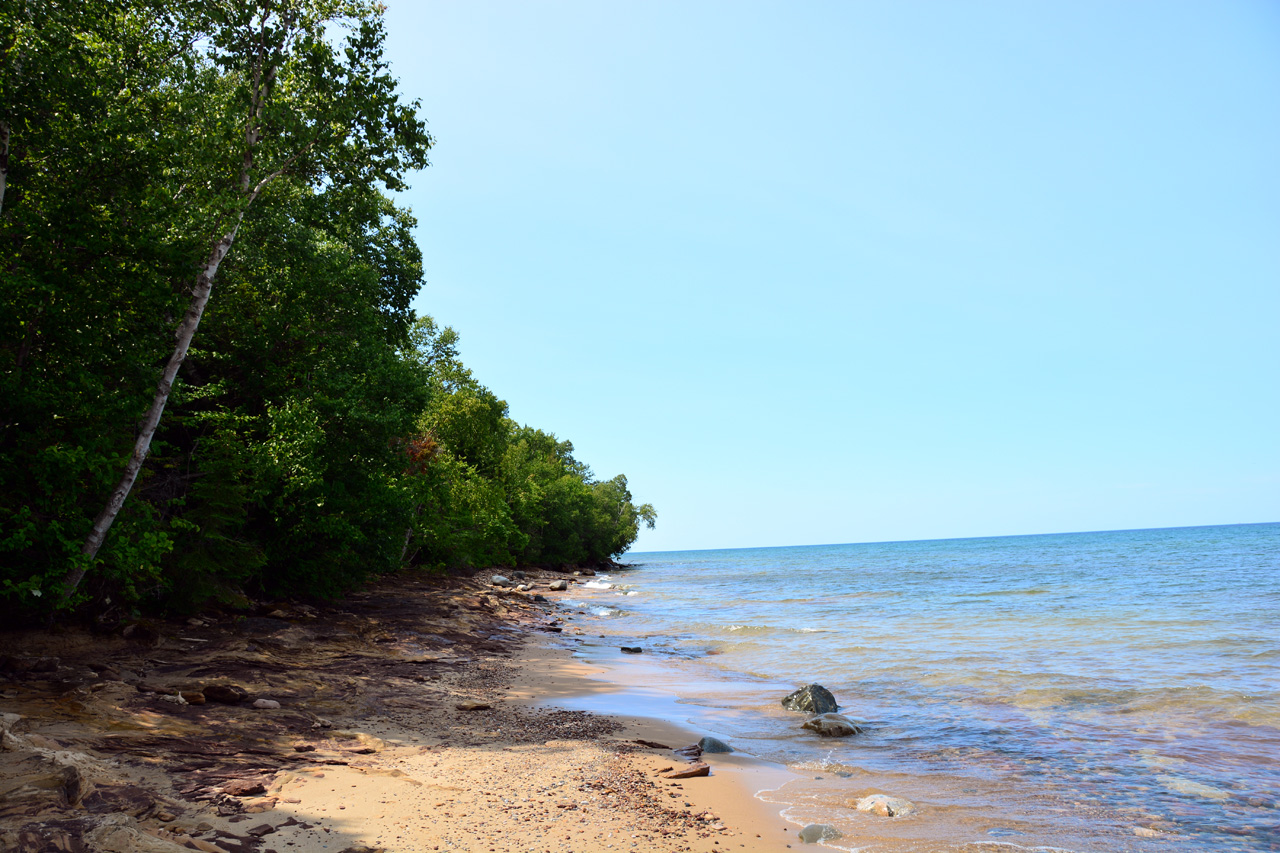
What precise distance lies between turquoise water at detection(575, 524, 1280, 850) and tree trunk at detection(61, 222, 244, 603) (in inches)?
362

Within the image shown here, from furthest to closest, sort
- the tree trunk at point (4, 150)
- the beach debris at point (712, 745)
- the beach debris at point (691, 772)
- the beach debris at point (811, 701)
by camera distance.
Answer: the beach debris at point (811, 701) < the tree trunk at point (4, 150) < the beach debris at point (712, 745) < the beach debris at point (691, 772)

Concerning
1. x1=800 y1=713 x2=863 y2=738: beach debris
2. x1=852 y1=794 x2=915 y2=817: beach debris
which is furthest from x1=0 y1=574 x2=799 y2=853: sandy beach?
x1=800 y1=713 x2=863 y2=738: beach debris

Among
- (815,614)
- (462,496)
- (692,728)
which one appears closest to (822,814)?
(692,728)

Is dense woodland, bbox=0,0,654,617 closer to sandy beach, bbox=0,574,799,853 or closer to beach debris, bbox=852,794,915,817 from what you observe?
sandy beach, bbox=0,574,799,853

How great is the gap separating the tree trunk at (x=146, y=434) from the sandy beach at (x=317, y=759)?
Result: 4.25 ft

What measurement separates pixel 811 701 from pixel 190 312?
39.0ft

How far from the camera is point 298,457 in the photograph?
45.3 ft

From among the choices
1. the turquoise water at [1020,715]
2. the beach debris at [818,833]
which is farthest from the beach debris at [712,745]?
the beach debris at [818,833]

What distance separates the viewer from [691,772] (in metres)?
7.14

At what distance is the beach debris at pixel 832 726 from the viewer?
955cm

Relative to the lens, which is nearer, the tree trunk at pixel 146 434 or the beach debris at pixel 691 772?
the beach debris at pixel 691 772

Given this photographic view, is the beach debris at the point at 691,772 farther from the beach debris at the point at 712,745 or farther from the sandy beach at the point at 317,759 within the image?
the beach debris at the point at 712,745

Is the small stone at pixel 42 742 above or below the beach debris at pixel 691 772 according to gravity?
above

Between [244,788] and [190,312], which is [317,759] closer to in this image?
[244,788]
